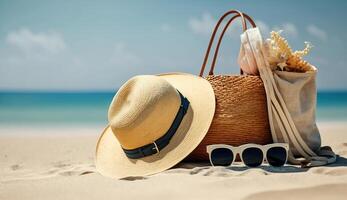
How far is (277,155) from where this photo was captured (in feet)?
11.2

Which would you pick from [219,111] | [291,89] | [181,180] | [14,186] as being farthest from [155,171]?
[291,89]

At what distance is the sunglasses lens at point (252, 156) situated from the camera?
3.39 metres

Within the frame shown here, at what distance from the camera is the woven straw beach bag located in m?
3.55

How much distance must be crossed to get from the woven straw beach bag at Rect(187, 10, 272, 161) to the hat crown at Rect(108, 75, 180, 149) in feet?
1.17

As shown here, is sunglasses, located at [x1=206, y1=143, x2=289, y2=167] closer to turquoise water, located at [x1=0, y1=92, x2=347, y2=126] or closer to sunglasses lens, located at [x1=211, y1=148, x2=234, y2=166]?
sunglasses lens, located at [x1=211, y1=148, x2=234, y2=166]

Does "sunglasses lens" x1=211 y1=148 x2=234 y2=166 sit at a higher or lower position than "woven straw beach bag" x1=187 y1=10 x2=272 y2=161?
lower

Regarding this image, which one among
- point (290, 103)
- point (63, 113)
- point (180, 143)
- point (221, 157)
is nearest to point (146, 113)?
point (180, 143)

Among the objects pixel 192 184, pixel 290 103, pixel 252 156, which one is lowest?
pixel 192 184

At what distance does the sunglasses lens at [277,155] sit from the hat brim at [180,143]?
19.8 inches

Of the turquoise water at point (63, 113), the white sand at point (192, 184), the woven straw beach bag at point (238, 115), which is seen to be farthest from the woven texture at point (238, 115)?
the turquoise water at point (63, 113)

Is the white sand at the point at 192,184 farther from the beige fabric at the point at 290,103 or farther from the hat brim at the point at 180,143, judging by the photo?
the beige fabric at the point at 290,103

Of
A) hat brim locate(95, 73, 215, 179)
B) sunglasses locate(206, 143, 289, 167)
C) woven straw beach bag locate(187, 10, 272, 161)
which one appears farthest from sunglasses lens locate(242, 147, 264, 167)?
hat brim locate(95, 73, 215, 179)

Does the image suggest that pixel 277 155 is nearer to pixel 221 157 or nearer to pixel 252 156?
pixel 252 156

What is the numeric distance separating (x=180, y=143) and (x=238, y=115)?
52 cm
